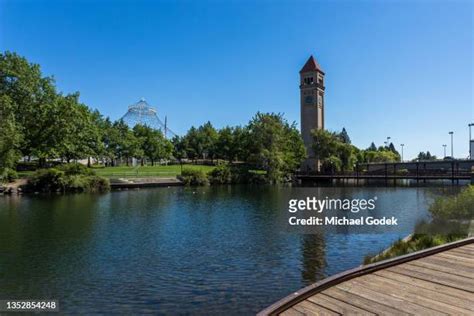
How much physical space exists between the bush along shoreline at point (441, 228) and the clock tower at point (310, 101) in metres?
79.8

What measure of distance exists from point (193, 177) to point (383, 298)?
56650 millimetres

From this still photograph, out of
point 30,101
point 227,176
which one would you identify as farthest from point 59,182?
point 227,176

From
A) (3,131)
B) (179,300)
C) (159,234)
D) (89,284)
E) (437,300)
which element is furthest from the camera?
(3,131)

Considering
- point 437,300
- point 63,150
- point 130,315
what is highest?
point 63,150

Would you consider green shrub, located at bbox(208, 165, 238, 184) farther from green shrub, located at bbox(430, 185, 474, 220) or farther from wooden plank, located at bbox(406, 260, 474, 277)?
wooden plank, located at bbox(406, 260, 474, 277)

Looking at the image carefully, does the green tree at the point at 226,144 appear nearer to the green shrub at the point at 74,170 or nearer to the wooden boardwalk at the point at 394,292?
the green shrub at the point at 74,170

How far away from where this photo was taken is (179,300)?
10.2 m

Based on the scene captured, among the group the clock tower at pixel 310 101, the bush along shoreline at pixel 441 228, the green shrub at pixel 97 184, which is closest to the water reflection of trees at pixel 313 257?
the bush along shoreline at pixel 441 228

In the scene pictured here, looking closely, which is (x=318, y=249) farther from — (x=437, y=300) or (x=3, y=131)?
(x=3, y=131)

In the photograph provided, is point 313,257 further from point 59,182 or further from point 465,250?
point 59,182

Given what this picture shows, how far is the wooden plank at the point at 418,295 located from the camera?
530 cm

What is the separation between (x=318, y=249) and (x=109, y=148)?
68269mm

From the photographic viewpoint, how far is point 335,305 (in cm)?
546

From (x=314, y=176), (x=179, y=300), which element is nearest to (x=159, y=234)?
(x=179, y=300)
